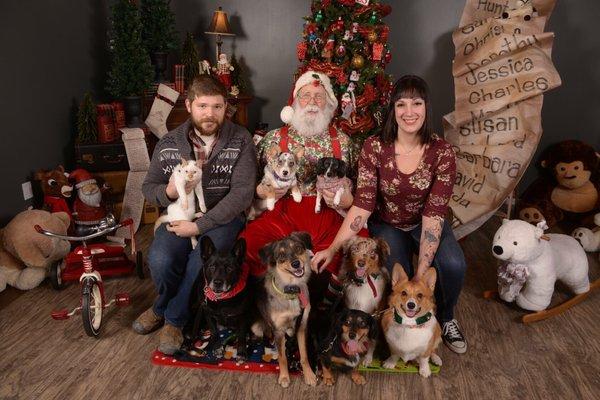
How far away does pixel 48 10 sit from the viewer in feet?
11.2

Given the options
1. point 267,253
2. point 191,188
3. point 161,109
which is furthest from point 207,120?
point 161,109

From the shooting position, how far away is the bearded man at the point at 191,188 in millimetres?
2254

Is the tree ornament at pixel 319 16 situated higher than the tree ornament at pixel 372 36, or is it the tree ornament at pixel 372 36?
the tree ornament at pixel 319 16

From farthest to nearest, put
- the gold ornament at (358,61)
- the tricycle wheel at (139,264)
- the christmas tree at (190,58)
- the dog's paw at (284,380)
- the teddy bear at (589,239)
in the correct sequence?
the christmas tree at (190,58) < the teddy bear at (589,239) < the gold ornament at (358,61) < the tricycle wheel at (139,264) < the dog's paw at (284,380)

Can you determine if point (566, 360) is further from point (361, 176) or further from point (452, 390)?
point (361, 176)

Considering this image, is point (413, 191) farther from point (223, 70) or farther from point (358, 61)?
point (223, 70)

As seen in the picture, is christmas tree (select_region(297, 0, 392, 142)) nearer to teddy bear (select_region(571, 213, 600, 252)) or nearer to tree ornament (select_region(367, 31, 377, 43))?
tree ornament (select_region(367, 31, 377, 43))

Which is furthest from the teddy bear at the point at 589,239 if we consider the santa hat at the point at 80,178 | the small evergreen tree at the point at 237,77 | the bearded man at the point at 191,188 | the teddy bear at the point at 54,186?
the teddy bear at the point at 54,186

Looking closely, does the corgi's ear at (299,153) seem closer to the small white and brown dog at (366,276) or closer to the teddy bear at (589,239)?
the small white and brown dog at (366,276)

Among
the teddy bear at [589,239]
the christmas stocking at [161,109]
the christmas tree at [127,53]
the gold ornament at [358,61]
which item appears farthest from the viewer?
the christmas stocking at [161,109]

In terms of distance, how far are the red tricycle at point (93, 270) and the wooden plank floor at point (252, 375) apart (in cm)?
9

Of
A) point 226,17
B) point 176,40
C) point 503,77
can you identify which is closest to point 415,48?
point 503,77

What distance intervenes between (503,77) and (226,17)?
2672 millimetres

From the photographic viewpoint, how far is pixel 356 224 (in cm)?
231
